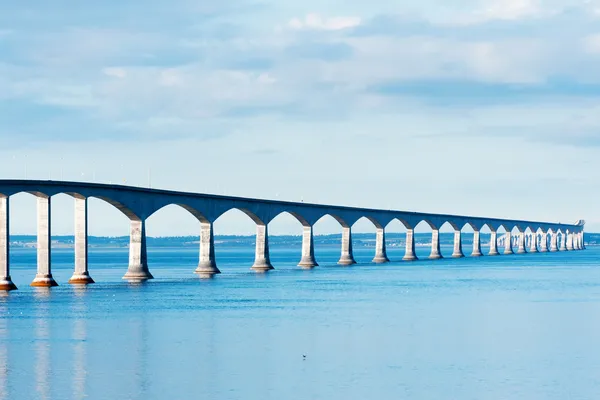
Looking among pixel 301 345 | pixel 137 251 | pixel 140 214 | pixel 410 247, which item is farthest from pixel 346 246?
pixel 301 345

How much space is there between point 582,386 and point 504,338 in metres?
14.0

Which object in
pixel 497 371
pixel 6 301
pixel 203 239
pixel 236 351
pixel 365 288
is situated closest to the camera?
pixel 497 371

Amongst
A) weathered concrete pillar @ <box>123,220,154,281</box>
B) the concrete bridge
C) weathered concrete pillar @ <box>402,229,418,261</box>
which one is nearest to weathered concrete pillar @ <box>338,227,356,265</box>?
→ the concrete bridge

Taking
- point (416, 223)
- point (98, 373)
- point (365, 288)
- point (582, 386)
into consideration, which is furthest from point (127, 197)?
point (416, 223)

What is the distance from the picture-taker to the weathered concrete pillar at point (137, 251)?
102375mm

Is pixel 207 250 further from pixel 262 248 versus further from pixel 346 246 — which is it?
pixel 346 246

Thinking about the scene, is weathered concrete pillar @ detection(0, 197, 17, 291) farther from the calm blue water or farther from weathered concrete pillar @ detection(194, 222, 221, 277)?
weathered concrete pillar @ detection(194, 222, 221, 277)

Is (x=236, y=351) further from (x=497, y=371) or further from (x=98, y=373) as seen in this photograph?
(x=497, y=371)

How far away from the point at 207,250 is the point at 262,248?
52.4 ft

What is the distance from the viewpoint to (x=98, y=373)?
42.6m

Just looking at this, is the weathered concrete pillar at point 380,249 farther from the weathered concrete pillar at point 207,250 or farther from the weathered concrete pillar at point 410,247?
the weathered concrete pillar at point 207,250

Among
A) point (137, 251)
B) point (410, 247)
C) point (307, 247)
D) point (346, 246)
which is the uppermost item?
point (137, 251)

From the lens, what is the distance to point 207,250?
12194cm

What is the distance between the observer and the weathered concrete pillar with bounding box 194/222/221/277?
389ft
